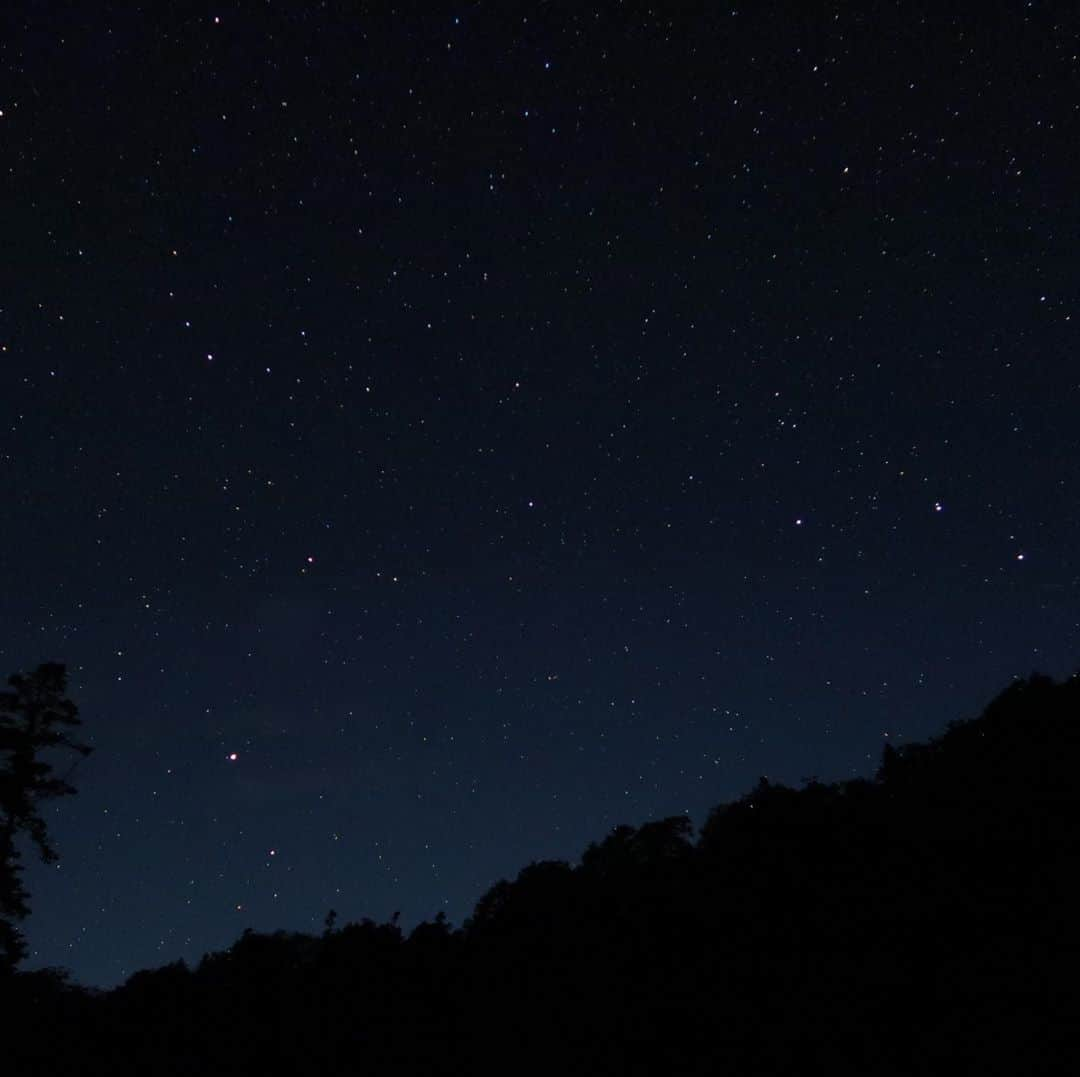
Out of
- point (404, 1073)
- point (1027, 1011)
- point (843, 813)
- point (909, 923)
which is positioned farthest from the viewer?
point (843, 813)

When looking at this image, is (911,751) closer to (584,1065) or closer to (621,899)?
(621,899)

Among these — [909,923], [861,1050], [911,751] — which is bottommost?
[861,1050]

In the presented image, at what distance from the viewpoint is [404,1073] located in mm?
9477

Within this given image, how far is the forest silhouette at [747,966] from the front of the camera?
7254 millimetres

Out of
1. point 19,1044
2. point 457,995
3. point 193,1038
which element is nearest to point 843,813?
point 457,995

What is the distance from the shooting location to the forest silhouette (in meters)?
7.25

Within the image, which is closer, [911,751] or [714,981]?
[714,981]

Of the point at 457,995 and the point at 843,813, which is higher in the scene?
the point at 843,813

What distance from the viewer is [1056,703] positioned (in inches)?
430

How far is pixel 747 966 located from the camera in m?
8.63

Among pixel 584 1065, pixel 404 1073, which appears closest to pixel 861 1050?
pixel 584 1065

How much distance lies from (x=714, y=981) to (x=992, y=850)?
2724 millimetres

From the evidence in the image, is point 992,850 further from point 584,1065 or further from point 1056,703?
point 584,1065

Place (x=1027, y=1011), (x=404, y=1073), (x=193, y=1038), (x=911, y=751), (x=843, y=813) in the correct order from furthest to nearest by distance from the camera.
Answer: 1. (x=911, y=751)
2. (x=193, y=1038)
3. (x=843, y=813)
4. (x=404, y=1073)
5. (x=1027, y=1011)
